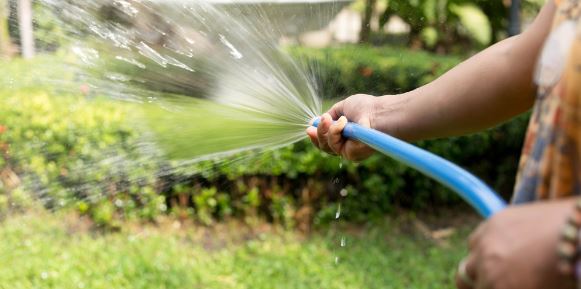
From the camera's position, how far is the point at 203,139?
2666 mm

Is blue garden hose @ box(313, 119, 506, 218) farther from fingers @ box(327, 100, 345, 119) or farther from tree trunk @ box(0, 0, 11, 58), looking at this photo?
tree trunk @ box(0, 0, 11, 58)

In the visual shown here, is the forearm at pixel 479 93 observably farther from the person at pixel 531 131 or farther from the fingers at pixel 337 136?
the fingers at pixel 337 136

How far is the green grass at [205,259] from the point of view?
378cm

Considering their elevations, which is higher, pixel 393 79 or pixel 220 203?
pixel 393 79

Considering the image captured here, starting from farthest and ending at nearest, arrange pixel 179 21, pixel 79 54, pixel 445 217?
pixel 445 217 → pixel 79 54 → pixel 179 21

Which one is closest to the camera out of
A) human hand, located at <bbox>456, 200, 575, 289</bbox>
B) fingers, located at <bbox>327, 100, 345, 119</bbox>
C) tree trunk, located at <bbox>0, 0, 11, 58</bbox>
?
human hand, located at <bbox>456, 200, 575, 289</bbox>

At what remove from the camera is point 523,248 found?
85 centimetres

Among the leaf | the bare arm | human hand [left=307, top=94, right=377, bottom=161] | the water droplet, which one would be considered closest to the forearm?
the bare arm

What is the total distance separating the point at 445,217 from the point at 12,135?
10.7 ft

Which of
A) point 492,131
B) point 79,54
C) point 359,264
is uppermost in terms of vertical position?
point 79,54

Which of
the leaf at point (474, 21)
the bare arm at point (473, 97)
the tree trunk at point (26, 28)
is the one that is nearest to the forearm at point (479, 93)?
the bare arm at point (473, 97)

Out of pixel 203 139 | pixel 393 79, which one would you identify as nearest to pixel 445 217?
pixel 393 79

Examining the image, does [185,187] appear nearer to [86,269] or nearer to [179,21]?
[86,269]

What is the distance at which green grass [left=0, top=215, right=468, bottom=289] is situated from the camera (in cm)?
378
